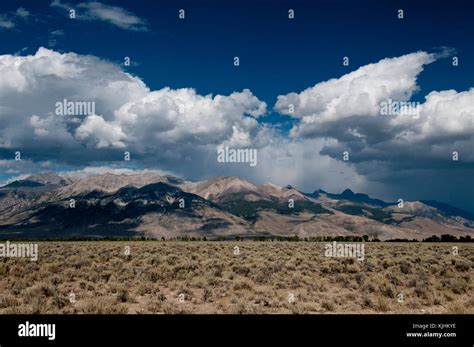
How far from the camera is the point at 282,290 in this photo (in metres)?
19.6

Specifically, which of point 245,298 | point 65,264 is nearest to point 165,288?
point 245,298
